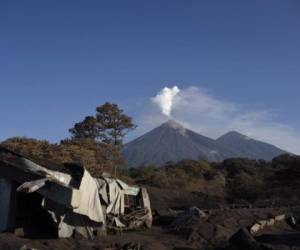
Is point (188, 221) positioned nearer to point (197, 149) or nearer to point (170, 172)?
point (170, 172)

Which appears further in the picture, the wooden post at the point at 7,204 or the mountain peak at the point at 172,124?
the mountain peak at the point at 172,124

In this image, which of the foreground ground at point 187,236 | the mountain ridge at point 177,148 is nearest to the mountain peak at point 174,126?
the mountain ridge at point 177,148

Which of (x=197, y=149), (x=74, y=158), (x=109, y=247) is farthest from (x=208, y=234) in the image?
(x=197, y=149)

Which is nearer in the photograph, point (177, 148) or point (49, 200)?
point (49, 200)

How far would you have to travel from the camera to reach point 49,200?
14625mm

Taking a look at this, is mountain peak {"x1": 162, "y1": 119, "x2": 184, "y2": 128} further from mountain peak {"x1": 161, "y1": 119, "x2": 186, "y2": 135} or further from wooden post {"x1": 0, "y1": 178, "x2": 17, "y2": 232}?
wooden post {"x1": 0, "y1": 178, "x2": 17, "y2": 232}

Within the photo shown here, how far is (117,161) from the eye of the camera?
39.9 metres

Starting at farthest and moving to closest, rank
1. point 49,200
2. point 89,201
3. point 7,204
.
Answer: point 89,201 → point 7,204 → point 49,200

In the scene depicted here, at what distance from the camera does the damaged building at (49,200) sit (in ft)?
47.0

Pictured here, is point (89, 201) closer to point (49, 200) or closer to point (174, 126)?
point (49, 200)

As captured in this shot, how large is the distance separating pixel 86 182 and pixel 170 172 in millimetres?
37024

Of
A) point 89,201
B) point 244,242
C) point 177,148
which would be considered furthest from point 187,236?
point 177,148

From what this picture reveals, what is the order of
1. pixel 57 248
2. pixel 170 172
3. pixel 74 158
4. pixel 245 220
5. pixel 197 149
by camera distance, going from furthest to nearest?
pixel 197 149 → pixel 170 172 → pixel 74 158 → pixel 245 220 → pixel 57 248

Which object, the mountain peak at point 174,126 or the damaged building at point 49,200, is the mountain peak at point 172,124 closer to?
the mountain peak at point 174,126
